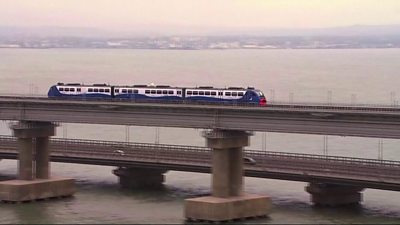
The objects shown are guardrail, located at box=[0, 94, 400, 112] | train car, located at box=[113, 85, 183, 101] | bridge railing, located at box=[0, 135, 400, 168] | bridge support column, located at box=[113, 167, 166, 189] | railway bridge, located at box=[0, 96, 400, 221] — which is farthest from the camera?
bridge support column, located at box=[113, 167, 166, 189]

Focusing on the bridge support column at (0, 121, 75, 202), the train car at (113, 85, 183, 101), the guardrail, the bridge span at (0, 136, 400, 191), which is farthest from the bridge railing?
the bridge support column at (0, 121, 75, 202)

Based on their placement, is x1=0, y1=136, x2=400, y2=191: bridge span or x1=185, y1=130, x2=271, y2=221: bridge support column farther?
x1=0, y1=136, x2=400, y2=191: bridge span

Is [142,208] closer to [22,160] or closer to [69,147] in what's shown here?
[22,160]

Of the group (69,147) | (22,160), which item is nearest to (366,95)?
(69,147)

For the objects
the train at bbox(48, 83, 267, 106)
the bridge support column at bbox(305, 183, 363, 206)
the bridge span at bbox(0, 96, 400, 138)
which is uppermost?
the train at bbox(48, 83, 267, 106)

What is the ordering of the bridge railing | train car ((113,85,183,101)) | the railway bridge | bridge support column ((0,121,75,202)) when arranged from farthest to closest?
train car ((113,85,183,101)), the bridge railing, bridge support column ((0,121,75,202)), the railway bridge

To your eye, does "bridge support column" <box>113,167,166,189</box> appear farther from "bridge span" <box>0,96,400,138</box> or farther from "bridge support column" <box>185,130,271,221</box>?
"bridge support column" <box>185,130,271,221</box>

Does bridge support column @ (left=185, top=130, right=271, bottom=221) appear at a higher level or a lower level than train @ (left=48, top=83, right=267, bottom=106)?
lower

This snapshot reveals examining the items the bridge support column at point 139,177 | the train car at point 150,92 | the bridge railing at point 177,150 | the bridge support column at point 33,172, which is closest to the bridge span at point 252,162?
the bridge railing at point 177,150
